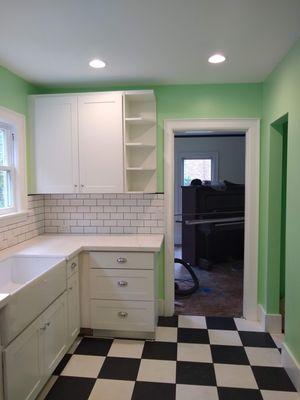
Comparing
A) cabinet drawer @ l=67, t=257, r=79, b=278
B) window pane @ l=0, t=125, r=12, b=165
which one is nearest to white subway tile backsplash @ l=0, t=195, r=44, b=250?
window pane @ l=0, t=125, r=12, b=165

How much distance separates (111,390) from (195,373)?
24.9 inches

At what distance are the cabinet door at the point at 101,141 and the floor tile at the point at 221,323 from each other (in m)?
1.61

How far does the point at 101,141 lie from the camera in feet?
9.67

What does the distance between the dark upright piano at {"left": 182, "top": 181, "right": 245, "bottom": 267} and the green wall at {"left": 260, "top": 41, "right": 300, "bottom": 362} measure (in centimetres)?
225

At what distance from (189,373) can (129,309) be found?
72 centimetres

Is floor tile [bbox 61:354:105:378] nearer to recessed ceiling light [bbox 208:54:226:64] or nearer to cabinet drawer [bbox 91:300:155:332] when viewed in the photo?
cabinet drawer [bbox 91:300:155:332]

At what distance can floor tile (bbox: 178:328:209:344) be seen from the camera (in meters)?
2.78

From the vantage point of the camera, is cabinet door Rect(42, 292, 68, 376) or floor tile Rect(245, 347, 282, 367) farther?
floor tile Rect(245, 347, 282, 367)

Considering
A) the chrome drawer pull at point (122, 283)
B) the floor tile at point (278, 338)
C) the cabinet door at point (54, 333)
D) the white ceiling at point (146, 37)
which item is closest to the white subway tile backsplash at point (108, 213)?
the chrome drawer pull at point (122, 283)

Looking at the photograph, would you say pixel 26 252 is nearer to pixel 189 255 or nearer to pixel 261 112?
pixel 261 112

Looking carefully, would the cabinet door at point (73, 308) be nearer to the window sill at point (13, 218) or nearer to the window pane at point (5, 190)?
the window sill at point (13, 218)

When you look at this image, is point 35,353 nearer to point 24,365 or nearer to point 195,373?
point 24,365

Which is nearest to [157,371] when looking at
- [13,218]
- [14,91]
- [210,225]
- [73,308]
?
[73,308]

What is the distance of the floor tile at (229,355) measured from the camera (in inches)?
96.2
